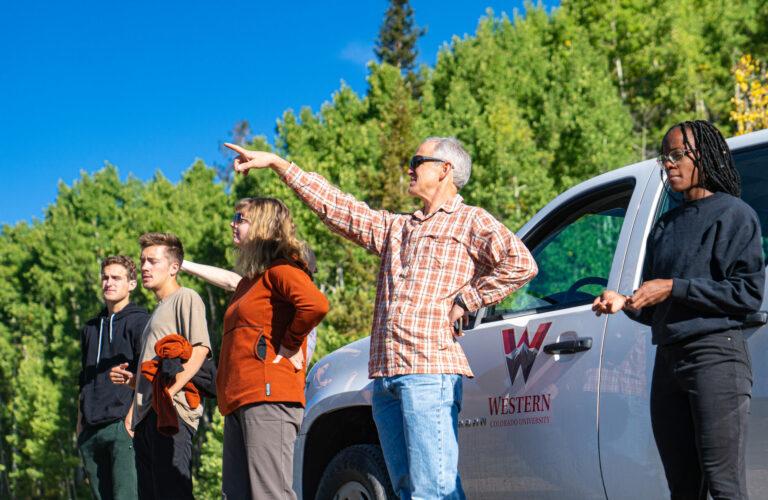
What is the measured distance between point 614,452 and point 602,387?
23cm

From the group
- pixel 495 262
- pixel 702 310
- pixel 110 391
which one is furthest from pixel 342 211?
pixel 110 391

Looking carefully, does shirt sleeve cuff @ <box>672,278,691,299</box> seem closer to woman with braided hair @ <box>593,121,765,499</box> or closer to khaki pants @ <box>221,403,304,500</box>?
woman with braided hair @ <box>593,121,765,499</box>

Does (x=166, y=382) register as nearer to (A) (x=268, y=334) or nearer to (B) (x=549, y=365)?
(A) (x=268, y=334)

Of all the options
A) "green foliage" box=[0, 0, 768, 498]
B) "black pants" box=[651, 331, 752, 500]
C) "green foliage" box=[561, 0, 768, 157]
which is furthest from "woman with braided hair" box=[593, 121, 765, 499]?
"green foliage" box=[561, 0, 768, 157]

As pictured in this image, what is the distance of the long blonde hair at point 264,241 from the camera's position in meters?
4.82

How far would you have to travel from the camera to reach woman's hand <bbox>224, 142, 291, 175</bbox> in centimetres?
436

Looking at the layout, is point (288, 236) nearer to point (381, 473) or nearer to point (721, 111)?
point (381, 473)

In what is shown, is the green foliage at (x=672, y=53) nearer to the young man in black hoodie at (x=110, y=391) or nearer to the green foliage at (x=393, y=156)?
the green foliage at (x=393, y=156)

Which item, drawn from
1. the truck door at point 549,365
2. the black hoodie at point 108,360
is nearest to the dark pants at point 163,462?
the black hoodie at point 108,360

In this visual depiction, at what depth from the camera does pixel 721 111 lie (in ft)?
158

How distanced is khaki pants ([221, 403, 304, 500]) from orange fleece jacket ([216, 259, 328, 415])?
0.05 meters

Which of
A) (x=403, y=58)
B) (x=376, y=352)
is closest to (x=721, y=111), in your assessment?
(x=403, y=58)

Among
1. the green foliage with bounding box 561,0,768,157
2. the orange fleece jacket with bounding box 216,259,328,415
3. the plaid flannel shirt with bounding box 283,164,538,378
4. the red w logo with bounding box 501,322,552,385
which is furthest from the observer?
the green foliage with bounding box 561,0,768,157

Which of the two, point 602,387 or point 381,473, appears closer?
point 602,387
